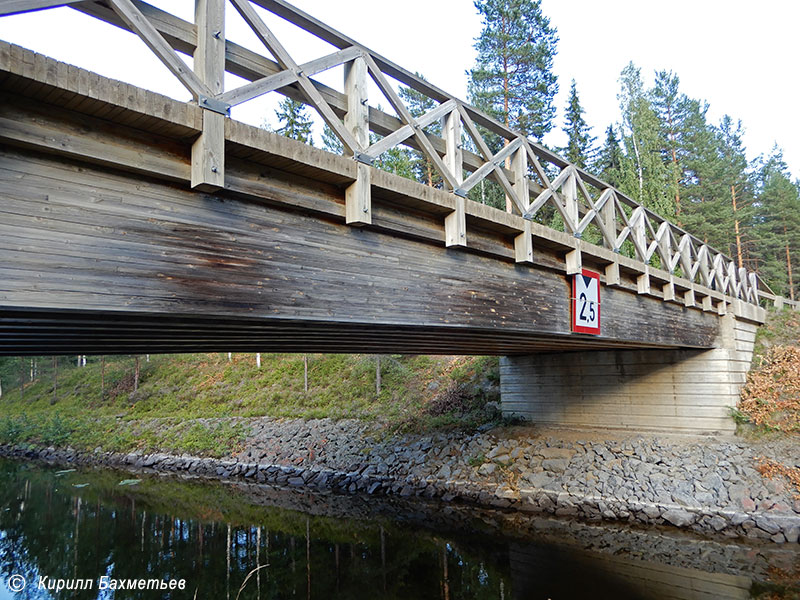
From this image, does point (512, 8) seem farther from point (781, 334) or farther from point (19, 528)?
point (19, 528)

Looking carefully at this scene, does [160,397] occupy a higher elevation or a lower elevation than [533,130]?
lower

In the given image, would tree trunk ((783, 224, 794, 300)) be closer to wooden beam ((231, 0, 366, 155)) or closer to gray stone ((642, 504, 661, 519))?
gray stone ((642, 504, 661, 519))

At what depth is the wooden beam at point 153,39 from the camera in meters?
3.71

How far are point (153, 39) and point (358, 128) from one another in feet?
7.02

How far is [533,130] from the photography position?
2966cm

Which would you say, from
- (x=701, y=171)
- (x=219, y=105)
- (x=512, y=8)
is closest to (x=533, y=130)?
(x=512, y=8)

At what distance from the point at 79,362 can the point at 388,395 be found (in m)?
32.9

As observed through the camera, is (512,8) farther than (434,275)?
Yes

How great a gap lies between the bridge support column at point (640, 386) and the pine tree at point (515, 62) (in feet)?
54.6

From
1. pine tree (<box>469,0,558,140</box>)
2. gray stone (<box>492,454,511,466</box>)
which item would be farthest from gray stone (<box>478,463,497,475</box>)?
pine tree (<box>469,0,558,140</box>)

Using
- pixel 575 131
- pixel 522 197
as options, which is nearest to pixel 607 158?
pixel 575 131

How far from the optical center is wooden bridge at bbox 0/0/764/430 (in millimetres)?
3457

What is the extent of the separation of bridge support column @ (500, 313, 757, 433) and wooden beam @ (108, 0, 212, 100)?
573 inches

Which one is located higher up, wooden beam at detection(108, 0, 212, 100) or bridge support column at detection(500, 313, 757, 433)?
wooden beam at detection(108, 0, 212, 100)
